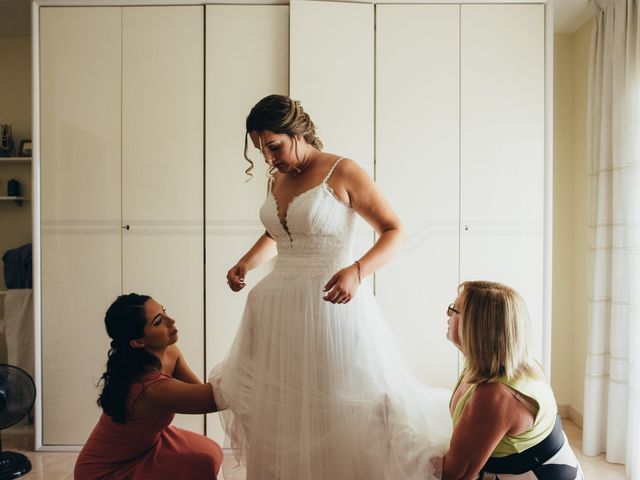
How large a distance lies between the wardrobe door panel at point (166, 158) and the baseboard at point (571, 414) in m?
2.35

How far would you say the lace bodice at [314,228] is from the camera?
1566 millimetres

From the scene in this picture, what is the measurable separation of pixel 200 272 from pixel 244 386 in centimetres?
147

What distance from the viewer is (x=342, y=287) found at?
1379 millimetres

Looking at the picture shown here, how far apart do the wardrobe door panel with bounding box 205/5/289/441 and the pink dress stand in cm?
117

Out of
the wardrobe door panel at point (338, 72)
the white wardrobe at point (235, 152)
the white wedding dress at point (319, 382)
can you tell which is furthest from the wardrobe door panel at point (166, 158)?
the white wedding dress at point (319, 382)

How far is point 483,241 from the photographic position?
2.86m

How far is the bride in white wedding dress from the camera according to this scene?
1.39 meters

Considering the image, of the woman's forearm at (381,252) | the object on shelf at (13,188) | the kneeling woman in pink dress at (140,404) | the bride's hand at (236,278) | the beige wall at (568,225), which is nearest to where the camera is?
the woman's forearm at (381,252)

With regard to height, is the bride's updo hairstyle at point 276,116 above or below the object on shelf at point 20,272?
above

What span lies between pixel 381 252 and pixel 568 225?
249 centimetres

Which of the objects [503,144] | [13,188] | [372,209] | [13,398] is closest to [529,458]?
[372,209]

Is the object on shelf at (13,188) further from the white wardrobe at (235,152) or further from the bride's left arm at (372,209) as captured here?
the bride's left arm at (372,209)

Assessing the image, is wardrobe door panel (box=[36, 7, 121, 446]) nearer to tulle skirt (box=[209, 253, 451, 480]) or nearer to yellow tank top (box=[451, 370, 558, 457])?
tulle skirt (box=[209, 253, 451, 480])

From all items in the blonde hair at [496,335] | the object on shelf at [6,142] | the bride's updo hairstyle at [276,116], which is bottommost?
the blonde hair at [496,335]
